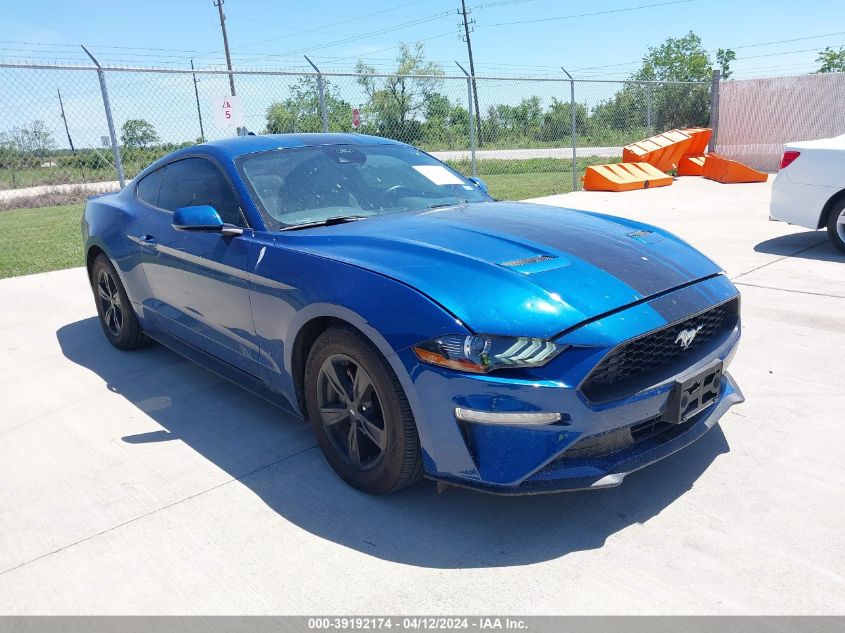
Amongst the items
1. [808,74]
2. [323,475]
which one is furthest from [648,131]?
[323,475]

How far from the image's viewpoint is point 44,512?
9.45ft

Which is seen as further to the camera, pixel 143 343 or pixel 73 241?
pixel 73 241

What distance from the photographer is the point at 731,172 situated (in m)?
14.0

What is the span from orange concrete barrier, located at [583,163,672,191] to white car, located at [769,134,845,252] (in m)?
6.02

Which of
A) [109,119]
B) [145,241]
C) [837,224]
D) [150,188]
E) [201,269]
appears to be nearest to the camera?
[201,269]

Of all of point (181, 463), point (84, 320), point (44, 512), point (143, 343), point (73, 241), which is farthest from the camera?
point (73, 241)

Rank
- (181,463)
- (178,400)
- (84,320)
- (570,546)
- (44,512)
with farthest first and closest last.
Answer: (84,320), (178,400), (181,463), (44,512), (570,546)

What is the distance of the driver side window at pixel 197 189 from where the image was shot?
3.51m

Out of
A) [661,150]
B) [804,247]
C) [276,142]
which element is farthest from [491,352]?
[661,150]

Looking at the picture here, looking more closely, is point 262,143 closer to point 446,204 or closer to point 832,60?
point 446,204

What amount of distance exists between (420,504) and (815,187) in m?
5.89

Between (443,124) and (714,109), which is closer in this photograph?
(443,124)
